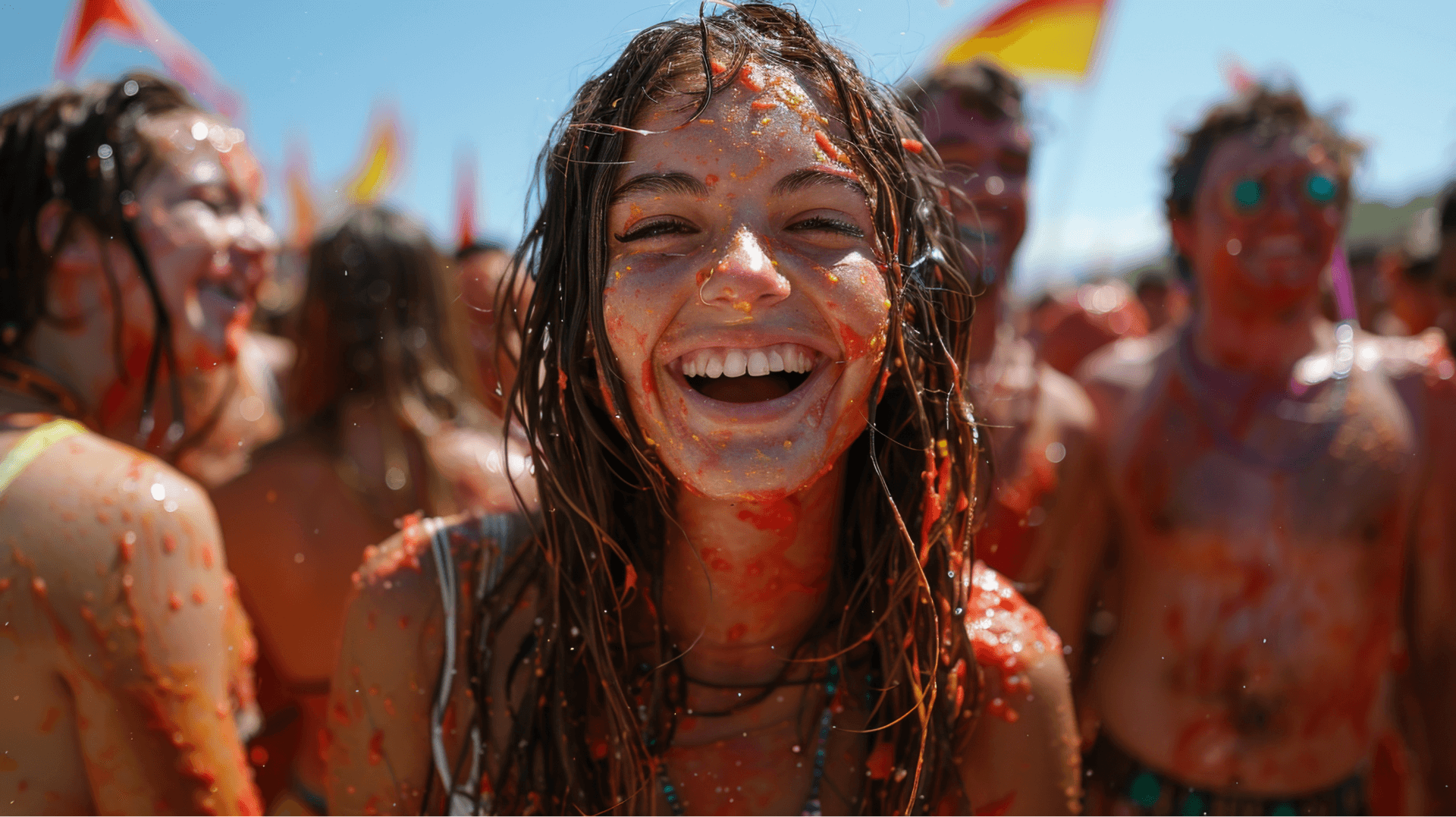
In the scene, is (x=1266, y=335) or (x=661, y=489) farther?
(x=1266, y=335)

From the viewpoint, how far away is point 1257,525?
105 inches

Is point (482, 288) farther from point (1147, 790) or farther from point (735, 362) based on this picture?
point (1147, 790)

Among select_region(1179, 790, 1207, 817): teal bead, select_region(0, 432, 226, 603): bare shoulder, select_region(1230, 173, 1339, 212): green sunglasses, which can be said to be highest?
select_region(1230, 173, 1339, 212): green sunglasses

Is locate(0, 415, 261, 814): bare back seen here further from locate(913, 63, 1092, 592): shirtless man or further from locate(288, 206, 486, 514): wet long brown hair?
locate(913, 63, 1092, 592): shirtless man

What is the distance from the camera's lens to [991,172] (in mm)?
2920

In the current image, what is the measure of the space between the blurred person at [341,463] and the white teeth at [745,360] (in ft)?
4.00

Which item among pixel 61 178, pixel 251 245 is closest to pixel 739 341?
pixel 61 178

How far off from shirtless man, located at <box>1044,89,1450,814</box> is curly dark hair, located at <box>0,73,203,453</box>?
2806 millimetres

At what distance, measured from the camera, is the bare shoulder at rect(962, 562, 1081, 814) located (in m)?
1.50

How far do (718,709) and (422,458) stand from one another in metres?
1.70

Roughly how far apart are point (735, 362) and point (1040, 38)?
4.80 m

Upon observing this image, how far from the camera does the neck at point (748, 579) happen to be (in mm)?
1492

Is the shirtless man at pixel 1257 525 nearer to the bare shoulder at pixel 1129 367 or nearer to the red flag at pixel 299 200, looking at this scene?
the bare shoulder at pixel 1129 367

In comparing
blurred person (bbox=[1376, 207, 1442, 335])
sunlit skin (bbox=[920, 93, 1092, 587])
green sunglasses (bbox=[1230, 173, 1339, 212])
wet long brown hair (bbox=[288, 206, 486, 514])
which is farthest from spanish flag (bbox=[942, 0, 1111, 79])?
wet long brown hair (bbox=[288, 206, 486, 514])
